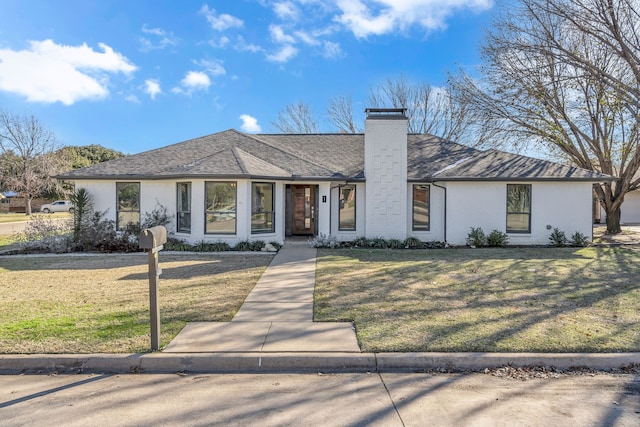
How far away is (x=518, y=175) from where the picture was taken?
47.0ft

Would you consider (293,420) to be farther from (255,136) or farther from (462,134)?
(462,134)

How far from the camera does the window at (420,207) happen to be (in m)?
15.3

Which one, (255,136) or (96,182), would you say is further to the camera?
(255,136)

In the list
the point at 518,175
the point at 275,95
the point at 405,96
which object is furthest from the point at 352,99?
the point at 518,175

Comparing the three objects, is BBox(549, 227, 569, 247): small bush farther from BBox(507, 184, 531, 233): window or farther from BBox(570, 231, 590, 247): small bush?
BBox(507, 184, 531, 233): window

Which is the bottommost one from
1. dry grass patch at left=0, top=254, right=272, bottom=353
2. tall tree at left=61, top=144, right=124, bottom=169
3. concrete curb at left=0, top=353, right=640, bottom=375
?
concrete curb at left=0, top=353, right=640, bottom=375

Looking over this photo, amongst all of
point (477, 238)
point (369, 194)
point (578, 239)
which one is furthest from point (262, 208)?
point (578, 239)

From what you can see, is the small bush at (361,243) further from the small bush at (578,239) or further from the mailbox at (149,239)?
the mailbox at (149,239)

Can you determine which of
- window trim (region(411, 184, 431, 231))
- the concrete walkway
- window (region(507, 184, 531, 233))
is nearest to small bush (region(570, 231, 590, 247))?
window (region(507, 184, 531, 233))

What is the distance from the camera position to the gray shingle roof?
14.0 meters

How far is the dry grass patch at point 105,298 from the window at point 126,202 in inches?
139

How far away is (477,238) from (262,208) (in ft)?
26.5

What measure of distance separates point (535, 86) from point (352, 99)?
18.3m

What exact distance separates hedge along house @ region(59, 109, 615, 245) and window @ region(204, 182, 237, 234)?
0.04 meters
